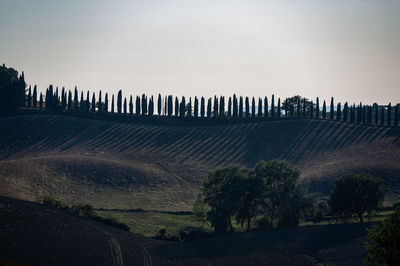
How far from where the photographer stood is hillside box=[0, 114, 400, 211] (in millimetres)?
82875

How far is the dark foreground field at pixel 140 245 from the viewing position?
42.0 meters

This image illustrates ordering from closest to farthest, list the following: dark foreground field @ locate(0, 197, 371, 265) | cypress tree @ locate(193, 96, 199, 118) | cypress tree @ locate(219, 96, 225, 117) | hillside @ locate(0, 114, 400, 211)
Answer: dark foreground field @ locate(0, 197, 371, 265), hillside @ locate(0, 114, 400, 211), cypress tree @ locate(193, 96, 199, 118), cypress tree @ locate(219, 96, 225, 117)

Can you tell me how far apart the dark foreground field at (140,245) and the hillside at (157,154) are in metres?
21.6

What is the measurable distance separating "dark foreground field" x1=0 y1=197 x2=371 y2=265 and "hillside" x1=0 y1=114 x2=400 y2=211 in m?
21.6

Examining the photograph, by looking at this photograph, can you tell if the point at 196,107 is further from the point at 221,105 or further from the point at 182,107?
the point at 221,105

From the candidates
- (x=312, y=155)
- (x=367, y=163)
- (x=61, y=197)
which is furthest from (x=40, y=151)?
(x=367, y=163)

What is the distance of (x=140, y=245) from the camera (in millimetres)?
49062

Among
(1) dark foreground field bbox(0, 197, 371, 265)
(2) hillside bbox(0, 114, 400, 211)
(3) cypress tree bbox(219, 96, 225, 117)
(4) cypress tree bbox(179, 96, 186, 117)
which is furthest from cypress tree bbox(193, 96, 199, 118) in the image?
(1) dark foreground field bbox(0, 197, 371, 265)

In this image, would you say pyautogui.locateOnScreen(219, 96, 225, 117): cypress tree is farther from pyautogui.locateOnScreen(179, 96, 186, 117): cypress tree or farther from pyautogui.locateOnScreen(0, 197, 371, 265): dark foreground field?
pyautogui.locateOnScreen(0, 197, 371, 265): dark foreground field

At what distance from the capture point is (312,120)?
138 meters

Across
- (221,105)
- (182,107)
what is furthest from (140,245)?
(221,105)

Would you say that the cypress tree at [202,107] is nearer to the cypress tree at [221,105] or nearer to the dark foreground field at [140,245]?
the cypress tree at [221,105]

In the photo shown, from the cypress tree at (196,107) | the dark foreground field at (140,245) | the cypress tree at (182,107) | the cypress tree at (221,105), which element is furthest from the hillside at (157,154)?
the dark foreground field at (140,245)

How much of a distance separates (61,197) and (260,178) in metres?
35.6
